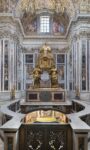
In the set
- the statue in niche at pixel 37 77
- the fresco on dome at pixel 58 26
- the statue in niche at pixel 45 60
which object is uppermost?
the fresco on dome at pixel 58 26

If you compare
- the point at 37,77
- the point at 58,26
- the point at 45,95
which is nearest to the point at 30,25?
the point at 58,26

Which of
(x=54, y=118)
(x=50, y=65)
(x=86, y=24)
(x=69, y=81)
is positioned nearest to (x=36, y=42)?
(x=69, y=81)

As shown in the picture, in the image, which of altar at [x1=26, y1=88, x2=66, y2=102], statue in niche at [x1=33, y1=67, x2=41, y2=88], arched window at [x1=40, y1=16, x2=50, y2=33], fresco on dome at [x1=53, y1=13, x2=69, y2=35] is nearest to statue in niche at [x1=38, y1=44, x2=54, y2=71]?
statue in niche at [x1=33, y1=67, x2=41, y2=88]

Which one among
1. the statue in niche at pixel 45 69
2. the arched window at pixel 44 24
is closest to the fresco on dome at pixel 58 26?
the arched window at pixel 44 24

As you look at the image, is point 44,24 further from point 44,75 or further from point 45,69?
point 45,69

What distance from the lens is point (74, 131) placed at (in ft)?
21.0

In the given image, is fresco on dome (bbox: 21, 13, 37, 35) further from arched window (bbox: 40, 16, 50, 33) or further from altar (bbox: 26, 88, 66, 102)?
altar (bbox: 26, 88, 66, 102)

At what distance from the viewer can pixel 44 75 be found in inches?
1356

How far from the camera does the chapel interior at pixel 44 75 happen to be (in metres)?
6.90

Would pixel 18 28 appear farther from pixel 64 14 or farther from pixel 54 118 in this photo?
pixel 54 118

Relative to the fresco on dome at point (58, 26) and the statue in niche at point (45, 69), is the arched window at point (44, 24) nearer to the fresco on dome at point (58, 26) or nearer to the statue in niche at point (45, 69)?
the fresco on dome at point (58, 26)

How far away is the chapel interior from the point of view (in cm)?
690

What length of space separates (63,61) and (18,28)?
9.52 metres

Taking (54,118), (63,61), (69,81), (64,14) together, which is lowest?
(69,81)
